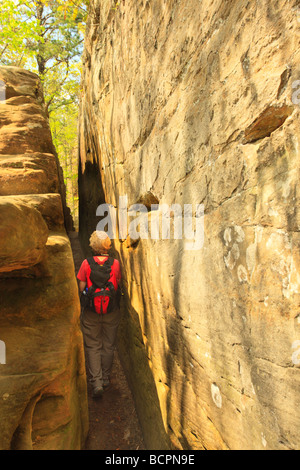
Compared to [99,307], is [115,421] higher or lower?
lower

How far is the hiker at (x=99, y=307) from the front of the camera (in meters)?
4.18

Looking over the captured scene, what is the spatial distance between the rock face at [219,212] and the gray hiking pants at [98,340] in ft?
2.50

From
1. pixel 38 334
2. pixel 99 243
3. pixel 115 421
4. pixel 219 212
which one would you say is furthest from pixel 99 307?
pixel 219 212

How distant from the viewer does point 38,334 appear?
3.03m

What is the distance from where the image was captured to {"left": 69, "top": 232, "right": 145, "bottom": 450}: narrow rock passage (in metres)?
3.66

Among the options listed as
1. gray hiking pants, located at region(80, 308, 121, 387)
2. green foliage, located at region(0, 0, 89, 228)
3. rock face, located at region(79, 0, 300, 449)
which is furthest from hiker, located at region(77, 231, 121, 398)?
green foliage, located at region(0, 0, 89, 228)

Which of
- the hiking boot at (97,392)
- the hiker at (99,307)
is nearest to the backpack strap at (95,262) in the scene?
the hiker at (99,307)

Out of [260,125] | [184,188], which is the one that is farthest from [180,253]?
[260,125]

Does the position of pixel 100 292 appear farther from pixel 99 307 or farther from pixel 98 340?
pixel 98 340

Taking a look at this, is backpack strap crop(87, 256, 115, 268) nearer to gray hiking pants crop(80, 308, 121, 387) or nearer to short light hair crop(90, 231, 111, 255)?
short light hair crop(90, 231, 111, 255)

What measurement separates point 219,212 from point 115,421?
351cm
